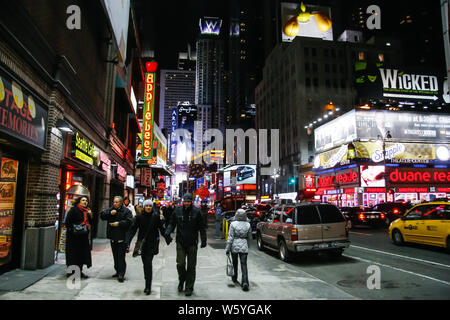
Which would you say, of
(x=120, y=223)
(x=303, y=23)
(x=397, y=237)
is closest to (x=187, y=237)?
(x=120, y=223)

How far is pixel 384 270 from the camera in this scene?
27.5 feet

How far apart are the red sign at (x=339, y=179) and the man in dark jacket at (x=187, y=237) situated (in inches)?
1338

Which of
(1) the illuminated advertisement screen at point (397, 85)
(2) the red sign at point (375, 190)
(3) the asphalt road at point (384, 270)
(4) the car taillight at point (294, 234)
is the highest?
(1) the illuminated advertisement screen at point (397, 85)

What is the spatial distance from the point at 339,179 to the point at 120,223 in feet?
124

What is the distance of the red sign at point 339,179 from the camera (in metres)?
37.0

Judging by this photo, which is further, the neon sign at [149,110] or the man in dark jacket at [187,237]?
the neon sign at [149,110]

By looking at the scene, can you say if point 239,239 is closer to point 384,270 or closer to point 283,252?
point 283,252

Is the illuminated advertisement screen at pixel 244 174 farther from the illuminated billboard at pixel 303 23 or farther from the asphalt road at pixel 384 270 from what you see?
the asphalt road at pixel 384 270

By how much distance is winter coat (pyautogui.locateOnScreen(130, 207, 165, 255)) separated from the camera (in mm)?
6296

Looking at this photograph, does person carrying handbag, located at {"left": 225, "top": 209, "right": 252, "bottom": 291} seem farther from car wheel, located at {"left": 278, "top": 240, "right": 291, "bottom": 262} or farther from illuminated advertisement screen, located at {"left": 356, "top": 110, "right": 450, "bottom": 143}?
illuminated advertisement screen, located at {"left": 356, "top": 110, "right": 450, "bottom": 143}

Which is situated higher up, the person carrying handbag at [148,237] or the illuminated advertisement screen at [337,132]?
the illuminated advertisement screen at [337,132]

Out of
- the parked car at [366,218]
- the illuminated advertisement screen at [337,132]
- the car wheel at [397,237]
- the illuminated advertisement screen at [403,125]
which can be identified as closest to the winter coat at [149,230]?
the car wheel at [397,237]

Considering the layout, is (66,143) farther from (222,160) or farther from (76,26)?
Answer: (222,160)
